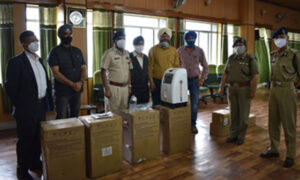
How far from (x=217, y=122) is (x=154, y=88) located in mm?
1155

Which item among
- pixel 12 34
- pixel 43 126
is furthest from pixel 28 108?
pixel 12 34

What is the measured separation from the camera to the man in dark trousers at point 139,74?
11.7 feet

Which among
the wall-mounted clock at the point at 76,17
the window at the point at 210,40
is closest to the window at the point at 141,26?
the wall-mounted clock at the point at 76,17

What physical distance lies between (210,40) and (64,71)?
5744 millimetres

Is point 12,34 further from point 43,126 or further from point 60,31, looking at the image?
point 43,126

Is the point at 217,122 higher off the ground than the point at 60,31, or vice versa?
the point at 60,31

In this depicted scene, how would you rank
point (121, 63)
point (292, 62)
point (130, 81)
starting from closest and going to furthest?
point (292, 62) < point (121, 63) < point (130, 81)

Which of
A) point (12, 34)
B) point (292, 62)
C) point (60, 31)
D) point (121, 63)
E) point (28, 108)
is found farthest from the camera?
point (12, 34)

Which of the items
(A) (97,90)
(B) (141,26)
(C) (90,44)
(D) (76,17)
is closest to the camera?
(D) (76,17)

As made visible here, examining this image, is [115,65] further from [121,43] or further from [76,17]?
[76,17]

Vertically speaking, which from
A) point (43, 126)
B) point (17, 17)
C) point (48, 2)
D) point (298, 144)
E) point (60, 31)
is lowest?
point (298, 144)

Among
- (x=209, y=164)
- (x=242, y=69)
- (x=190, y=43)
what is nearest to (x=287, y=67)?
(x=242, y=69)

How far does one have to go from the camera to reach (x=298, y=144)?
3.49 meters

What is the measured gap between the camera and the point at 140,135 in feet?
9.07
